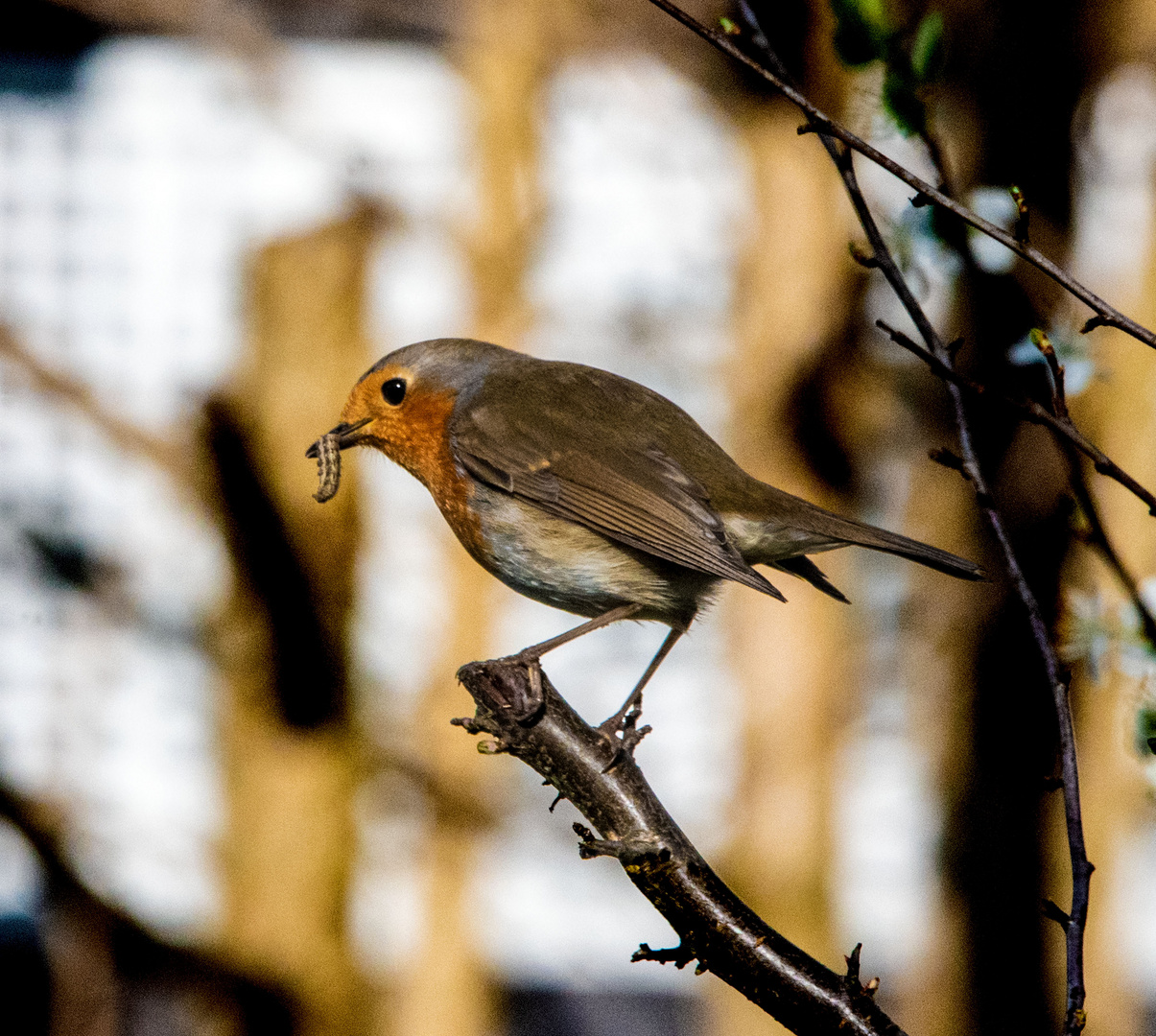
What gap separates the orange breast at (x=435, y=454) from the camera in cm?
187

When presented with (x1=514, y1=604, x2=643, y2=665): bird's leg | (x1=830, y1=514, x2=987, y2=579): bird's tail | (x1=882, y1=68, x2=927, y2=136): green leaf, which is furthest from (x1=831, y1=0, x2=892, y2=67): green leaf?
(x1=514, y1=604, x2=643, y2=665): bird's leg

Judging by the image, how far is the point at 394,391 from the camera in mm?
1931

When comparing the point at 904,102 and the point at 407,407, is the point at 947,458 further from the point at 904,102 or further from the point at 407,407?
the point at 407,407

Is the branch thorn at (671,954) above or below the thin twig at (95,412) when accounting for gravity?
below

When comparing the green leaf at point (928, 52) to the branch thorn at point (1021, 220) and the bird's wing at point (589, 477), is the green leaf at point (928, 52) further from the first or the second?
the bird's wing at point (589, 477)

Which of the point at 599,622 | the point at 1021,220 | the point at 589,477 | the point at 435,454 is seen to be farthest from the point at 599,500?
the point at 1021,220

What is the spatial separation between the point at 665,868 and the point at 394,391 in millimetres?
1060

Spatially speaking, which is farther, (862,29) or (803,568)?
(803,568)

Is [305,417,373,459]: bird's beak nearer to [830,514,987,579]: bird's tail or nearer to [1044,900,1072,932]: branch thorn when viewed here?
[830,514,987,579]: bird's tail

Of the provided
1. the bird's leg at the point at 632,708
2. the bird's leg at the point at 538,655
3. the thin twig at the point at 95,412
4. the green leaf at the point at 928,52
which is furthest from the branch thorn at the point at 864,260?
the thin twig at the point at 95,412

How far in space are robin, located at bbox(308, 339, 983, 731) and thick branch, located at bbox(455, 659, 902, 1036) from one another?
1.37 feet

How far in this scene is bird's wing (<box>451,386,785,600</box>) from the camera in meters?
1.71

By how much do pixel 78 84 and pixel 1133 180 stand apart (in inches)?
147

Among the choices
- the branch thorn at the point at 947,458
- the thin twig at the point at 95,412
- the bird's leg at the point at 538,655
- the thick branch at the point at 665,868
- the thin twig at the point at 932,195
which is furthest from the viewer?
the thin twig at the point at 95,412
